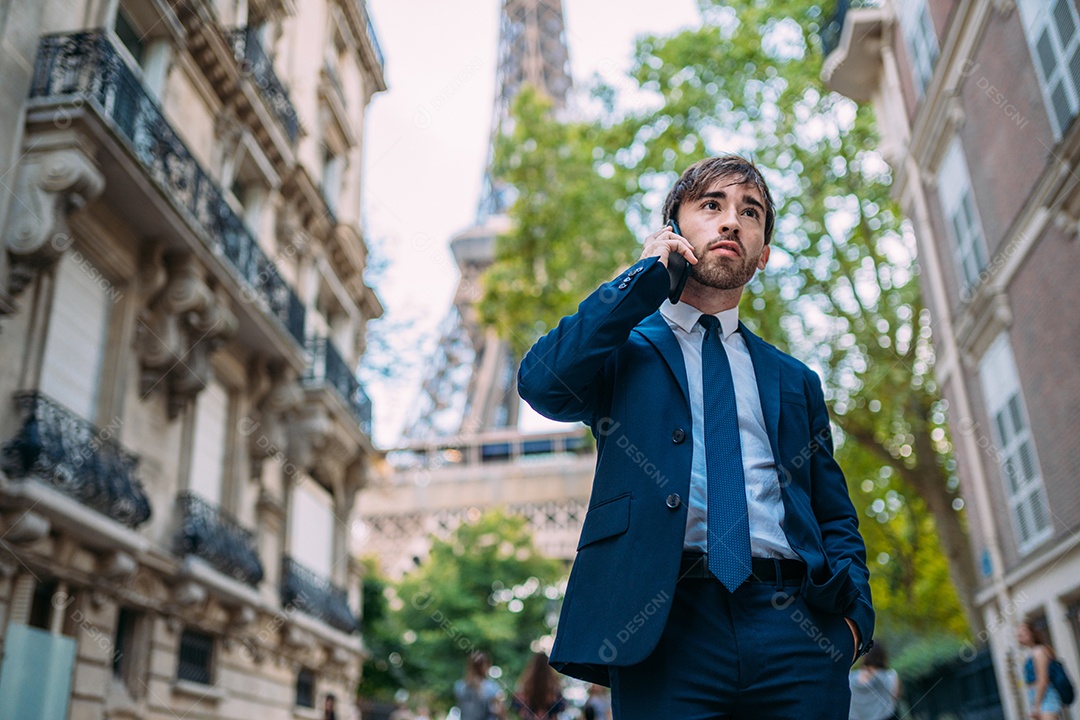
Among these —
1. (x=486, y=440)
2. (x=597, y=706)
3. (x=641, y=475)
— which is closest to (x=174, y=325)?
(x=597, y=706)

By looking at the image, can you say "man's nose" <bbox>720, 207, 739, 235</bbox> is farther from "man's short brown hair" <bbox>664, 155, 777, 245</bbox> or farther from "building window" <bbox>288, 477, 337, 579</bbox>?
"building window" <bbox>288, 477, 337, 579</bbox>

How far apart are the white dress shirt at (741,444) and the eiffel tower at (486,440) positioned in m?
43.9

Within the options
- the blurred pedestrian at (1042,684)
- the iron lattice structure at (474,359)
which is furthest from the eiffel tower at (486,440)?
the blurred pedestrian at (1042,684)

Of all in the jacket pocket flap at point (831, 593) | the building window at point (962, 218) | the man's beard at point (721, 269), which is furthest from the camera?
the building window at point (962, 218)

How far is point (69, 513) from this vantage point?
30.1 ft

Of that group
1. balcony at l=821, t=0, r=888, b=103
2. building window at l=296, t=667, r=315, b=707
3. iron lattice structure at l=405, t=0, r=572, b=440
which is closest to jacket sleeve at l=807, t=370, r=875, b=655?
balcony at l=821, t=0, r=888, b=103

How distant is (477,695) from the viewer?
9.73m

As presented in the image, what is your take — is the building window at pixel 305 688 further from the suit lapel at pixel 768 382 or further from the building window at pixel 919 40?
the suit lapel at pixel 768 382

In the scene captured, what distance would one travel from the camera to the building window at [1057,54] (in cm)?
990

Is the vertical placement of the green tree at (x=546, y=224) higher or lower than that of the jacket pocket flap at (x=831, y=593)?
higher

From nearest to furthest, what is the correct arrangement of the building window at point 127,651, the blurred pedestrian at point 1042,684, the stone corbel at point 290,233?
the blurred pedestrian at point 1042,684
the building window at point 127,651
the stone corbel at point 290,233

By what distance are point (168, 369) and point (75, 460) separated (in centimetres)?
286

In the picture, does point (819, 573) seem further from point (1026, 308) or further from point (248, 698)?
point (248, 698)

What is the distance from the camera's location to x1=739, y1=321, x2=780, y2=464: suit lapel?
246 centimetres
